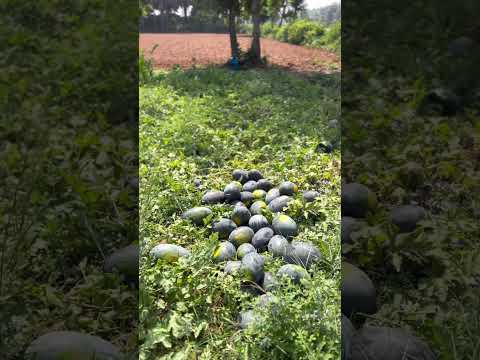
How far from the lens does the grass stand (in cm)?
156

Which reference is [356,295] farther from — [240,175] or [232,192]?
[240,175]

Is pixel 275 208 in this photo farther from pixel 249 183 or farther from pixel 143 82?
pixel 143 82

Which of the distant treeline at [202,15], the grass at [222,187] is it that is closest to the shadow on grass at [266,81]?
the grass at [222,187]

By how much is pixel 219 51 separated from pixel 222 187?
0.61 meters

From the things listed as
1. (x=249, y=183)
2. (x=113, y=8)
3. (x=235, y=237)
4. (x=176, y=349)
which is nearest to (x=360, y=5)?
(x=113, y=8)

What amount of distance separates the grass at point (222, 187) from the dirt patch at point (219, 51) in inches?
4.2

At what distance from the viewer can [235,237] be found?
203cm

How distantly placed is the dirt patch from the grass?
0.35 feet

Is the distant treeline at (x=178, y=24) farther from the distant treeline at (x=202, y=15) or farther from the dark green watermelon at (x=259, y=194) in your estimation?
the dark green watermelon at (x=259, y=194)

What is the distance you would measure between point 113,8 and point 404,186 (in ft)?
13.6

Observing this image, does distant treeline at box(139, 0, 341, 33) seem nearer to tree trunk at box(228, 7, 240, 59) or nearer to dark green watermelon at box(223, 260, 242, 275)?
tree trunk at box(228, 7, 240, 59)

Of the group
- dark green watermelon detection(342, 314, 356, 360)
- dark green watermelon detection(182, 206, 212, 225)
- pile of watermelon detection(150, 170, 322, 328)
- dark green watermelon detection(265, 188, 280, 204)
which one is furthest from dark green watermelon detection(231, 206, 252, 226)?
dark green watermelon detection(342, 314, 356, 360)

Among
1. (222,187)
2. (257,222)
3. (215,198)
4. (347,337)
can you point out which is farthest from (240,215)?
(347,337)

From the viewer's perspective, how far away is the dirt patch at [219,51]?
7.29 ft
